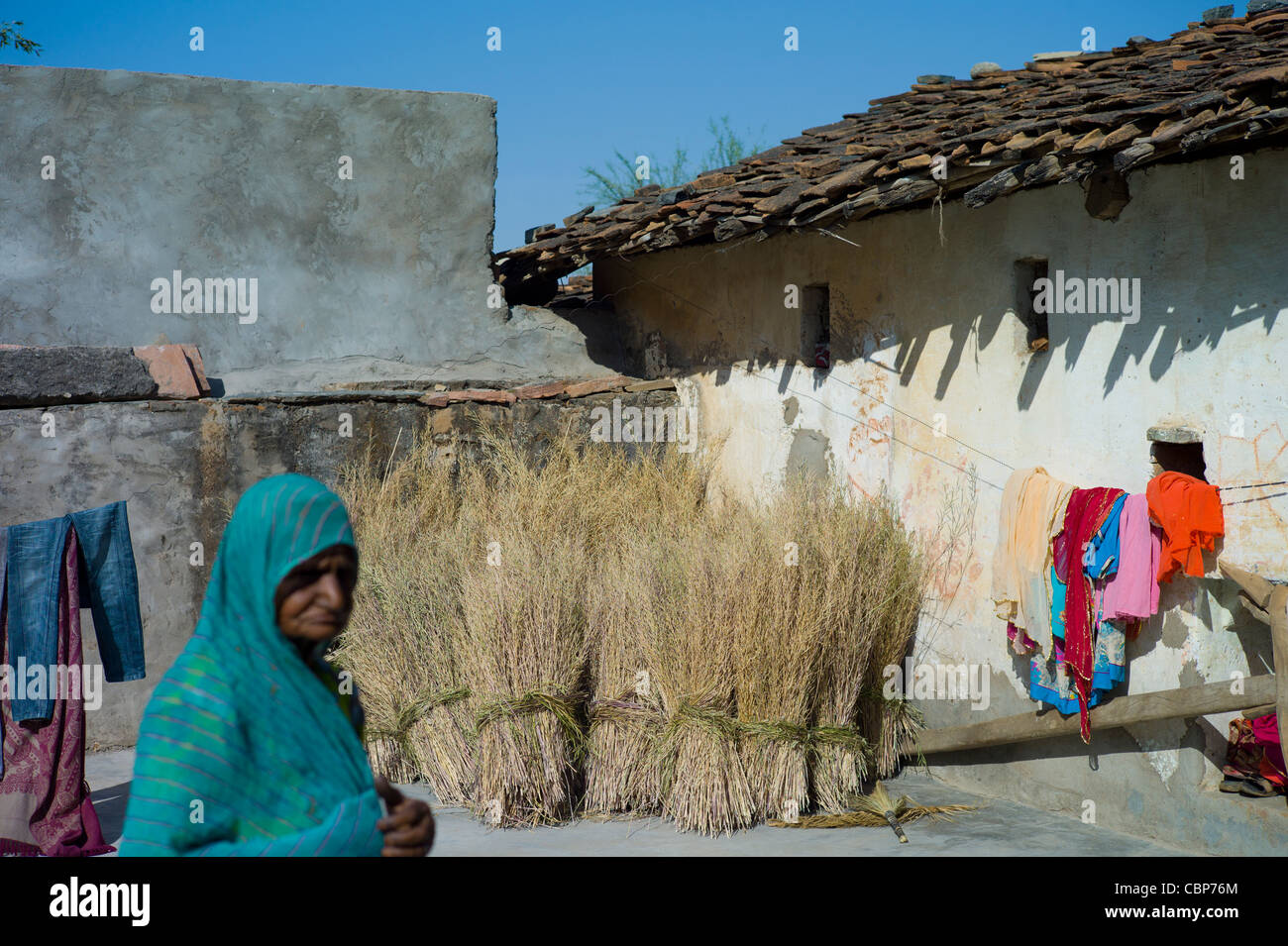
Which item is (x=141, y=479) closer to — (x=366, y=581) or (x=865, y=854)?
(x=366, y=581)

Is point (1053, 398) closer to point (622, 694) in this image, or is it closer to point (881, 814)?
point (881, 814)

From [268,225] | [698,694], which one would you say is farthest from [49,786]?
[268,225]

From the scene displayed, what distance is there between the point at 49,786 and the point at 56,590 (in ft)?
2.83

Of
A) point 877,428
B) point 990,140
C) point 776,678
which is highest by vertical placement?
point 990,140

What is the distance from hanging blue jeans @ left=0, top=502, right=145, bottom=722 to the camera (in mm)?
5055

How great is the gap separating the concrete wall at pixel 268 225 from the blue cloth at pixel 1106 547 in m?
4.50

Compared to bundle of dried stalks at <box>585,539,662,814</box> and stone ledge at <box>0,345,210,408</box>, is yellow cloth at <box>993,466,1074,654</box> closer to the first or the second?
bundle of dried stalks at <box>585,539,662,814</box>

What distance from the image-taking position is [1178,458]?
504cm

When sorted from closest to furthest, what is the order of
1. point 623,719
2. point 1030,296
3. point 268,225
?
point 623,719 → point 1030,296 → point 268,225

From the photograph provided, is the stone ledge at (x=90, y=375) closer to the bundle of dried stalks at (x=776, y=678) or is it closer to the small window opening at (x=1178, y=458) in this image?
the bundle of dried stalks at (x=776, y=678)

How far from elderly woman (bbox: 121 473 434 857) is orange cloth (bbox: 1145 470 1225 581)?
3.73m

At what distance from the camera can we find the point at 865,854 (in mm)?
4902
